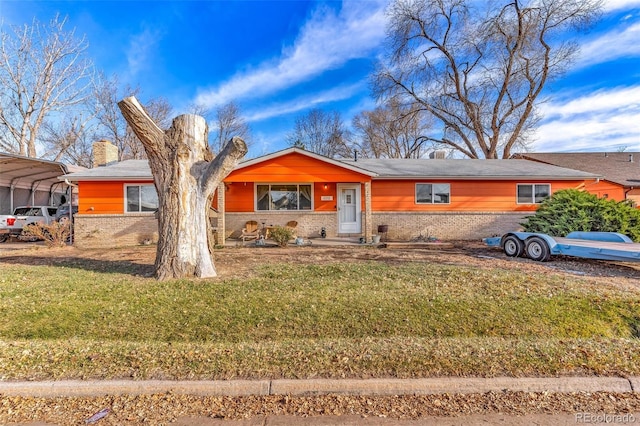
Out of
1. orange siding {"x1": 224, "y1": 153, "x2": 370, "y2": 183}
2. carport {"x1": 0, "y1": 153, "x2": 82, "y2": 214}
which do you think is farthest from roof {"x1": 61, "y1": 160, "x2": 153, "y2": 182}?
orange siding {"x1": 224, "y1": 153, "x2": 370, "y2": 183}

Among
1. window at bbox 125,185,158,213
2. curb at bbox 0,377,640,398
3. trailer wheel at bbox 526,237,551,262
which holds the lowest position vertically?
curb at bbox 0,377,640,398

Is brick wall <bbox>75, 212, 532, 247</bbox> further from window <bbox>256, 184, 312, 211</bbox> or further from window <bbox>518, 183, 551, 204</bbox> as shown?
window <bbox>518, 183, 551, 204</bbox>

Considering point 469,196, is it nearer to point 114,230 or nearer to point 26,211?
point 114,230

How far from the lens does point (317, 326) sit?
13.9ft

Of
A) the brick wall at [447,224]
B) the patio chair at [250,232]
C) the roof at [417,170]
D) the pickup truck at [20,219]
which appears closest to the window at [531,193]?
the roof at [417,170]

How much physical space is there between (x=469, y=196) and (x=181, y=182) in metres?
12.5

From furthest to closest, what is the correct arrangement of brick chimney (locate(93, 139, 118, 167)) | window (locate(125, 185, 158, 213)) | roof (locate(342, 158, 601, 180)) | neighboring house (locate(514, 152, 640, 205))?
neighboring house (locate(514, 152, 640, 205))
brick chimney (locate(93, 139, 118, 167))
roof (locate(342, 158, 601, 180))
window (locate(125, 185, 158, 213))

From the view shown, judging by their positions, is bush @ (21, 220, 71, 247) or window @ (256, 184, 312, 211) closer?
bush @ (21, 220, 71, 247)

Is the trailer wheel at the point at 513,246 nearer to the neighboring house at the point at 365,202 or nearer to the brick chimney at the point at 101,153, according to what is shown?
the neighboring house at the point at 365,202

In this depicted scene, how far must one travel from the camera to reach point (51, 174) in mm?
16266

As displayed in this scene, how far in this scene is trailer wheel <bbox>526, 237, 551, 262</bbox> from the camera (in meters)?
8.62

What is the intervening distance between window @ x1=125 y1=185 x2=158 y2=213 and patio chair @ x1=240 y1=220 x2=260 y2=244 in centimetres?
398

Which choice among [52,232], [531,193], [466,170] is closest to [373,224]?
[466,170]

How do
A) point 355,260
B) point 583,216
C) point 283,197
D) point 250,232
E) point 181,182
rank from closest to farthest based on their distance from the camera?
1. point 181,182
2. point 355,260
3. point 583,216
4. point 250,232
5. point 283,197
